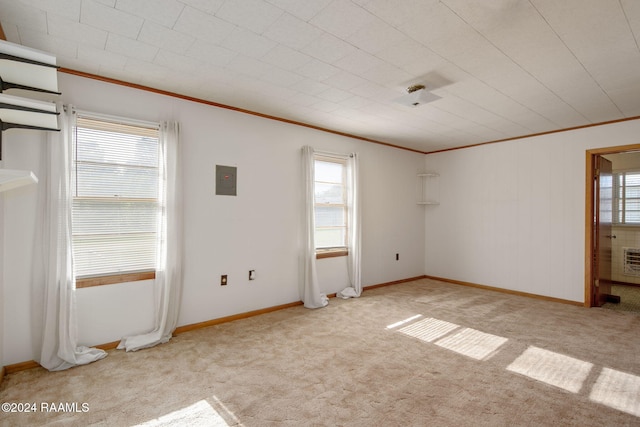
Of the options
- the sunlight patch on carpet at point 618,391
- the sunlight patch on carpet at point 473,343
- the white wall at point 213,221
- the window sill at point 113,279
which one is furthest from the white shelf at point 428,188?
Result: the window sill at point 113,279

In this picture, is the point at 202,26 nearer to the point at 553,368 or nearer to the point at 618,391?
the point at 553,368

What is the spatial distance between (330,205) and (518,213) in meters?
3.13

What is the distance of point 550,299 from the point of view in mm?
4906

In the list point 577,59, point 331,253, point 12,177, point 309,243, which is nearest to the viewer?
point 12,177

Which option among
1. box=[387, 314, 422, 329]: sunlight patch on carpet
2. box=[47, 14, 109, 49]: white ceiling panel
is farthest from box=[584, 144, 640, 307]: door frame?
box=[47, 14, 109, 49]: white ceiling panel

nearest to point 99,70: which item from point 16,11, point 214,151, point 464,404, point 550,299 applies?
point 16,11

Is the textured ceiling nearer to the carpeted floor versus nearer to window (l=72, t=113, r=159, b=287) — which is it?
window (l=72, t=113, r=159, b=287)

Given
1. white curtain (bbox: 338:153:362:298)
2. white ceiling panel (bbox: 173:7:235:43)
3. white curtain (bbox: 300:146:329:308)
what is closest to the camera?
white ceiling panel (bbox: 173:7:235:43)

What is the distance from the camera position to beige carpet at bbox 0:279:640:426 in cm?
211

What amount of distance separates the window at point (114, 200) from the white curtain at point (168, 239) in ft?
0.32

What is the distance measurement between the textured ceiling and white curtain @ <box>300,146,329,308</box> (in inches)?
33.3

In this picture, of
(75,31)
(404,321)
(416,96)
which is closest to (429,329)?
(404,321)

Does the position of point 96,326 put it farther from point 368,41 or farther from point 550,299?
point 550,299

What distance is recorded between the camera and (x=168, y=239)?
131 inches
